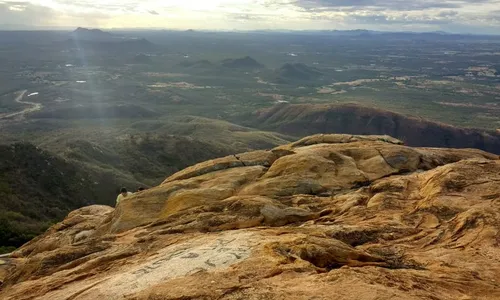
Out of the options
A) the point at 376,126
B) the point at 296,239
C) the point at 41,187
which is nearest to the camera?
the point at 296,239

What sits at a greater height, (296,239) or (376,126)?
(296,239)

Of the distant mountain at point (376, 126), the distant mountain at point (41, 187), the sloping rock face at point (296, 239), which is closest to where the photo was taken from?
the sloping rock face at point (296, 239)

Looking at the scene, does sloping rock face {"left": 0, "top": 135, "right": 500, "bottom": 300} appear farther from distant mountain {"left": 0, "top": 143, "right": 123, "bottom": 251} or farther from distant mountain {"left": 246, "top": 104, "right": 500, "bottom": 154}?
distant mountain {"left": 246, "top": 104, "right": 500, "bottom": 154}

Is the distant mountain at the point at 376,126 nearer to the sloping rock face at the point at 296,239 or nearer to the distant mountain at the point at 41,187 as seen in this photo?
the distant mountain at the point at 41,187

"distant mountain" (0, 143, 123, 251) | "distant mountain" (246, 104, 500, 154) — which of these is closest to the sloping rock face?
"distant mountain" (0, 143, 123, 251)

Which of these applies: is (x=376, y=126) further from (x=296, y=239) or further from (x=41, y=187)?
(x=296, y=239)

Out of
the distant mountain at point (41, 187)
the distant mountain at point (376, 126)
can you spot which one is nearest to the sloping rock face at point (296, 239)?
the distant mountain at point (41, 187)

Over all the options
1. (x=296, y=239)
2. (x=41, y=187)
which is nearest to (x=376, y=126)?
(x=41, y=187)
